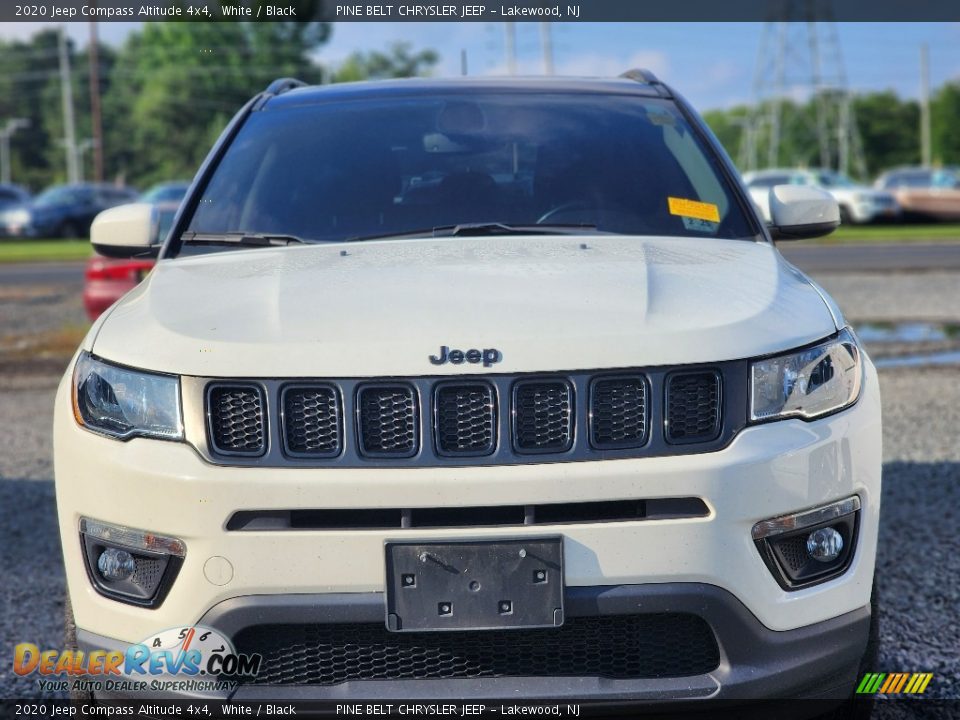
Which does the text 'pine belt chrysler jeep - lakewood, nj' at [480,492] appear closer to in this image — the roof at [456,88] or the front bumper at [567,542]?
the front bumper at [567,542]

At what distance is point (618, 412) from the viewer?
2.35m

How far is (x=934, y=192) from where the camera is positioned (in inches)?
1253

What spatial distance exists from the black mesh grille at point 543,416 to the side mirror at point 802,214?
5.32ft

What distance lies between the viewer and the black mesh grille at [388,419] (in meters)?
2.33

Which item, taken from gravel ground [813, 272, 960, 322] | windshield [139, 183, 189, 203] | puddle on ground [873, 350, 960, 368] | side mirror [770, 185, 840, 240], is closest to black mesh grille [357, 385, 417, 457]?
side mirror [770, 185, 840, 240]

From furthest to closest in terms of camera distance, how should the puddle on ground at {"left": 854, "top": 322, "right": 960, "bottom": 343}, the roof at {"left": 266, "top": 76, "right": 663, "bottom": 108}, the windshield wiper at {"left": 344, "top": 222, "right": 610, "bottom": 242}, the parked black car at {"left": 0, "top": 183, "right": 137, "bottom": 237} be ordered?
the parked black car at {"left": 0, "top": 183, "right": 137, "bottom": 237}, the puddle on ground at {"left": 854, "top": 322, "right": 960, "bottom": 343}, the roof at {"left": 266, "top": 76, "right": 663, "bottom": 108}, the windshield wiper at {"left": 344, "top": 222, "right": 610, "bottom": 242}

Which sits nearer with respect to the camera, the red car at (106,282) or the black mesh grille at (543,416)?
the black mesh grille at (543,416)

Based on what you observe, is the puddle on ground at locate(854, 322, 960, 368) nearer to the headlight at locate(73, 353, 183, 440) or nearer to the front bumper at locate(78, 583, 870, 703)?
the front bumper at locate(78, 583, 870, 703)

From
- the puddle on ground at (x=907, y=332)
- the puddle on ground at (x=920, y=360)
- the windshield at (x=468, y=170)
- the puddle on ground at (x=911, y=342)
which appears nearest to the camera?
the windshield at (x=468, y=170)

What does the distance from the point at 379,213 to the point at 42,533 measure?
2458mm

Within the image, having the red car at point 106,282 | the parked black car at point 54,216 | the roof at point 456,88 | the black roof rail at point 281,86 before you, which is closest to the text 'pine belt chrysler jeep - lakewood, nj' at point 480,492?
the roof at point 456,88

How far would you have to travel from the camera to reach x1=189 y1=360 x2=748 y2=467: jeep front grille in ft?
7.61

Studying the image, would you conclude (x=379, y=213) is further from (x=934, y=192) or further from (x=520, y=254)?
(x=934, y=192)

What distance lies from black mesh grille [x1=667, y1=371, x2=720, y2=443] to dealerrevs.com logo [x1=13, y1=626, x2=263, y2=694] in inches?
36.9
